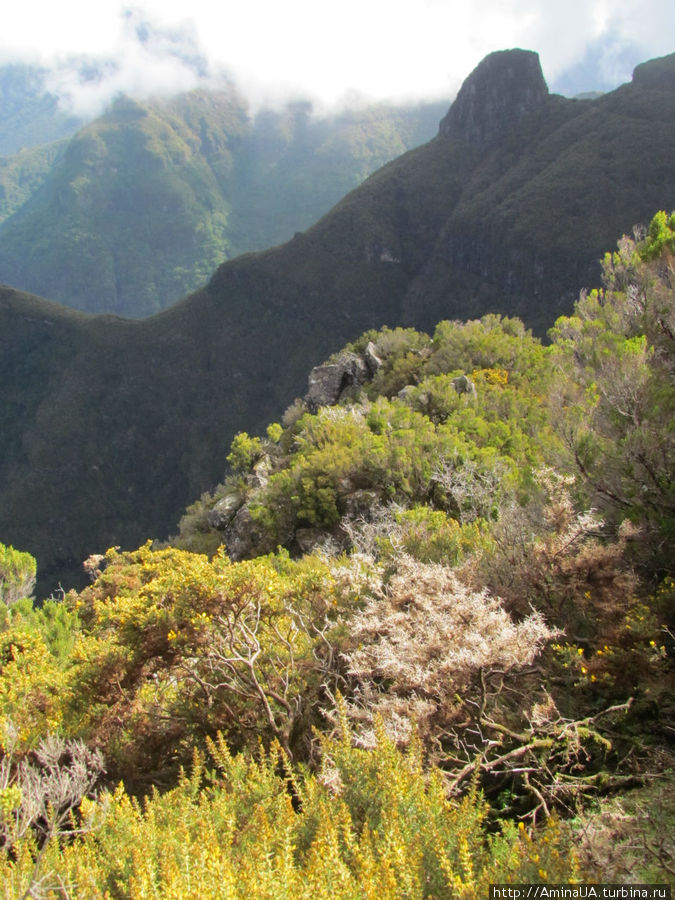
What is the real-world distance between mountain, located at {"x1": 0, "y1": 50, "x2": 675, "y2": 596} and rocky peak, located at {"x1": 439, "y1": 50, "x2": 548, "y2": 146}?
1.43ft

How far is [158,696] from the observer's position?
22.8 ft

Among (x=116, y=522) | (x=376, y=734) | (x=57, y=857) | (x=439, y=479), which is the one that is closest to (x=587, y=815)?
(x=376, y=734)

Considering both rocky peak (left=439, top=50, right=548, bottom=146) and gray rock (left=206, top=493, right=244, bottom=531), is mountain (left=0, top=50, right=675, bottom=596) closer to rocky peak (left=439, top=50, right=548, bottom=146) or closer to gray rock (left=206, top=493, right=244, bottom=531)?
rocky peak (left=439, top=50, right=548, bottom=146)

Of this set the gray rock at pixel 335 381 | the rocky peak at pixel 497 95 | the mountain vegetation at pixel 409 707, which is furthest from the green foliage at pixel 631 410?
the rocky peak at pixel 497 95

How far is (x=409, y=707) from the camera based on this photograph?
4.86 meters

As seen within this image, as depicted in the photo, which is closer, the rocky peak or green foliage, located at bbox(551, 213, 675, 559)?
green foliage, located at bbox(551, 213, 675, 559)

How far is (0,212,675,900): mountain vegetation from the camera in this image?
339cm

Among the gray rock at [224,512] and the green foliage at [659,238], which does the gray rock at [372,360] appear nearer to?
the gray rock at [224,512]

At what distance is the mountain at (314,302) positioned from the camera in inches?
3137

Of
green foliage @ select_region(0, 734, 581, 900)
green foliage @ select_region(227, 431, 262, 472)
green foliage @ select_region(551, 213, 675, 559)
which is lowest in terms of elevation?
green foliage @ select_region(0, 734, 581, 900)

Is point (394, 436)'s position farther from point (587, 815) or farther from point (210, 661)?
point (587, 815)

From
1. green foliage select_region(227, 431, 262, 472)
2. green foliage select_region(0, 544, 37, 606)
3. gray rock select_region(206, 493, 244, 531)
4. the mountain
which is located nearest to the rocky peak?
the mountain

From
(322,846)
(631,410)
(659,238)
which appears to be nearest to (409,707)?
(322,846)

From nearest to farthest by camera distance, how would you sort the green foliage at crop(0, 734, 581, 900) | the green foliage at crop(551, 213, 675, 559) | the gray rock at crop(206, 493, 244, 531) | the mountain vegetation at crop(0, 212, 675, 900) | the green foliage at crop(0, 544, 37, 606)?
the green foliage at crop(0, 734, 581, 900) < the mountain vegetation at crop(0, 212, 675, 900) < the green foliage at crop(551, 213, 675, 559) < the gray rock at crop(206, 493, 244, 531) < the green foliage at crop(0, 544, 37, 606)
